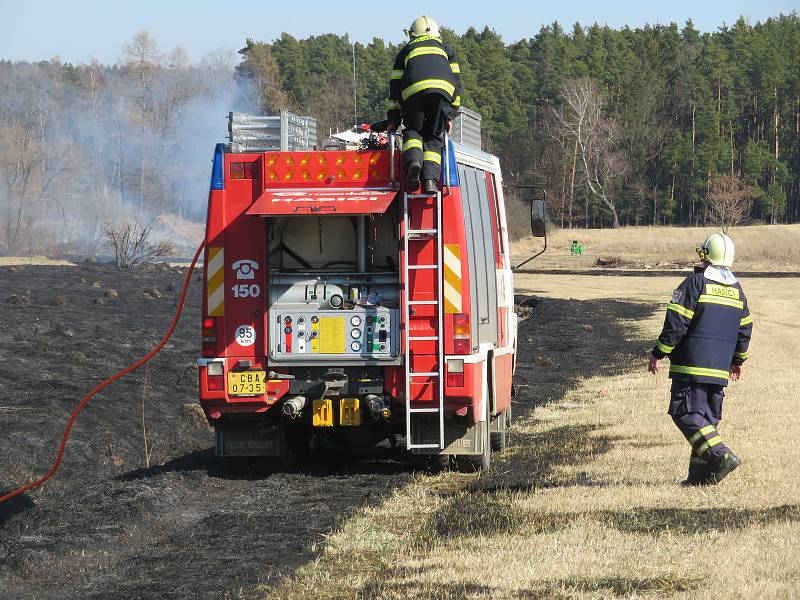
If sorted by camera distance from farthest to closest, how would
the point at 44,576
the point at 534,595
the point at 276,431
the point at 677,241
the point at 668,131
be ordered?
the point at 668,131 → the point at 677,241 → the point at 276,431 → the point at 44,576 → the point at 534,595

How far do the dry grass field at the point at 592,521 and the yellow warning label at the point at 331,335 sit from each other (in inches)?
50.4

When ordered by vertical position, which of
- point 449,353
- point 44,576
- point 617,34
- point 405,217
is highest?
point 617,34

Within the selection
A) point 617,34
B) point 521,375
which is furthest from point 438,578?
point 617,34

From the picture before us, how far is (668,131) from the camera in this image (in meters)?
114

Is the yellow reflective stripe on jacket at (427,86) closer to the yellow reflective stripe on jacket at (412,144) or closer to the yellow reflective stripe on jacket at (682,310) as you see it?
the yellow reflective stripe on jacket at (412,144)

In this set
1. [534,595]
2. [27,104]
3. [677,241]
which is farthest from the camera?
→ [677,241]

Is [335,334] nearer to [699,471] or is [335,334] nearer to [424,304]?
[424,304]

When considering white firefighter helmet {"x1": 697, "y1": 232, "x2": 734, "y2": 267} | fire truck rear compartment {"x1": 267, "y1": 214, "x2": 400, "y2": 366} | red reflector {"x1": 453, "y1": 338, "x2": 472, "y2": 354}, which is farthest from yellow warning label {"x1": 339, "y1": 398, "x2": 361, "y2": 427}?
white firefighter helmet {"x1": 697, "y1": 232, "x2": 734, "y2": 267}

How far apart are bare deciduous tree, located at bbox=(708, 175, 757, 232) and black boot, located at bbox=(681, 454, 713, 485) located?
8371 centimetres

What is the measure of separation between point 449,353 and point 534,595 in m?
4.07

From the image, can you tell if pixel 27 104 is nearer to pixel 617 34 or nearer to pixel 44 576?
pixel 44 576

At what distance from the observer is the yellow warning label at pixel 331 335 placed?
10.4m

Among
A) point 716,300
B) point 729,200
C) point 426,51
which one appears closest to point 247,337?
point 426,51

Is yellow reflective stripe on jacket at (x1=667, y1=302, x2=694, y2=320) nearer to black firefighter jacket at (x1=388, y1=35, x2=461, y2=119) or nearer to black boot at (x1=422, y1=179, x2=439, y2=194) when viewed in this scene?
black boot at (x1=422, y1=179, x2=439, y2=194)
